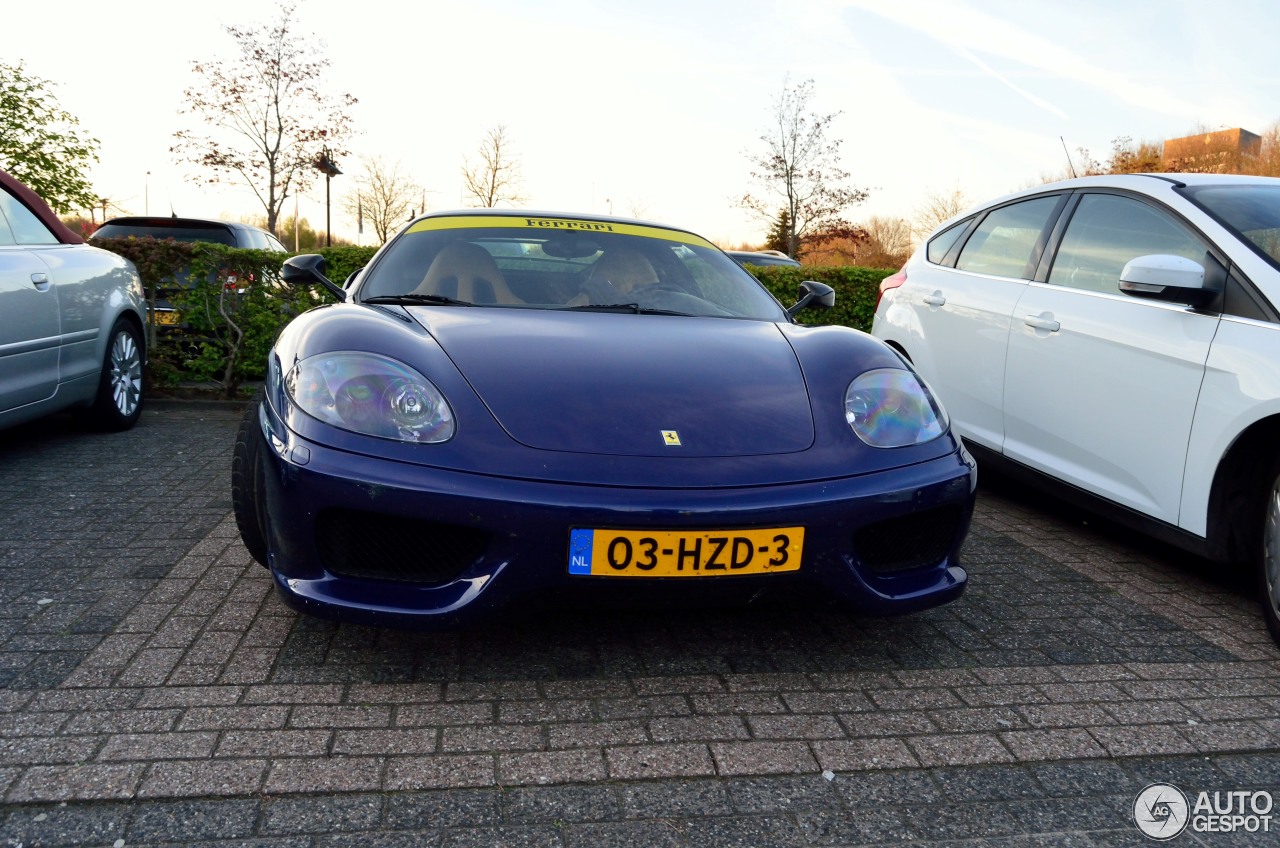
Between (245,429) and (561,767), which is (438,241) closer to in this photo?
(245,429)

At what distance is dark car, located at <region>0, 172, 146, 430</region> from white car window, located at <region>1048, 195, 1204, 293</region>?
4710mm

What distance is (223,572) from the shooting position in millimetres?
3238

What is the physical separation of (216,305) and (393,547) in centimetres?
540

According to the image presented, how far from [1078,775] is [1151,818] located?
18 cm

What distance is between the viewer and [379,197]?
36688 mm

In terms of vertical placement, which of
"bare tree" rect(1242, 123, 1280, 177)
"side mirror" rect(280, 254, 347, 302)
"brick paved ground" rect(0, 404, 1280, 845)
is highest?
"bare tree" rect(1242, 123, 1280, 177)

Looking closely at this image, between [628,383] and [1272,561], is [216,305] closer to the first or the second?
[628,383]

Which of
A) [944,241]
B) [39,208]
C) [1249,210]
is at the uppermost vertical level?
[1249,210]

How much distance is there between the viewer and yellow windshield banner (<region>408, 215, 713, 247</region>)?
3.78 m

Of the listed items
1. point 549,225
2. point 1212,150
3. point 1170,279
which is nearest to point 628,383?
Answer: point 549,225

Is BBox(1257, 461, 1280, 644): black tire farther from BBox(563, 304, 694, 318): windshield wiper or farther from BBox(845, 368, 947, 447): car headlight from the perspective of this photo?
BBox(563, 304, 694, 318): windshield wiper

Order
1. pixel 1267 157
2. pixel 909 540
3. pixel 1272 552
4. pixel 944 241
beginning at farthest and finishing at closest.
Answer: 1. pixel 1267 157
2. pixel 944 241
3. pixel 1272 552
4. pixel 909 540

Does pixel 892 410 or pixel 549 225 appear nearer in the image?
pixel 892 410

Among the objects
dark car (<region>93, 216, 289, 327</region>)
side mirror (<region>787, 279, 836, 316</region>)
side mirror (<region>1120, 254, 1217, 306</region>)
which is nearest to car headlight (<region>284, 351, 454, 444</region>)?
→ side mirror (<region>787, 279, 836, 316</region>)
